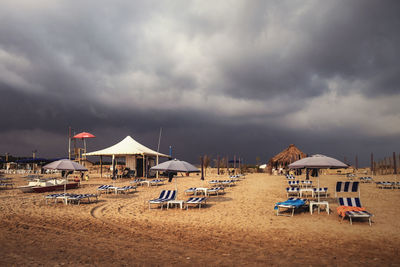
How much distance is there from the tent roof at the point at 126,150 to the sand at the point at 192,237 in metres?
15.3

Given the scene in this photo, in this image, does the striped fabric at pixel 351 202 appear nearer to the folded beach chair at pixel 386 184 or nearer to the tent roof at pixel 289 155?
the folded beach chair at pixel 386 184

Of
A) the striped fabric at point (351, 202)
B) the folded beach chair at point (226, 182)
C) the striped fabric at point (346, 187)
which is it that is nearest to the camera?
the striped fabric at point (351, 202)

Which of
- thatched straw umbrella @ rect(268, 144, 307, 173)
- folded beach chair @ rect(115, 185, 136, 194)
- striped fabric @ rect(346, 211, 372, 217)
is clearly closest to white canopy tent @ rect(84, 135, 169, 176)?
folded beach chair @ rect(115, 185, 136, 194)

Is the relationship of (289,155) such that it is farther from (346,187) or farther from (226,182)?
(346,187)

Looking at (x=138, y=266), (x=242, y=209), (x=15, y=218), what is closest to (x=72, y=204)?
(x=15, y=218)

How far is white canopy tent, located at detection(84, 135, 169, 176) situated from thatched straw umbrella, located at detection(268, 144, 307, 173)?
14255 millimetres

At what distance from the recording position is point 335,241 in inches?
248

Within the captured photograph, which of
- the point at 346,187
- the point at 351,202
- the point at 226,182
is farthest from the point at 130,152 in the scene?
the point at 351,202

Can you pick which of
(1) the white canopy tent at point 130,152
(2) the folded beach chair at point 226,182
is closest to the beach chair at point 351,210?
(2) the folded beach chair at point 226,182

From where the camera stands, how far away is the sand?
5.01 meters

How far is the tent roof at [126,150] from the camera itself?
26094mm

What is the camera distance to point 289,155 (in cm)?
3238

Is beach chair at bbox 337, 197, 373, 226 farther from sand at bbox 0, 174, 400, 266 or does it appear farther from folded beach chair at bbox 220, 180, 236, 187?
folded beach chair at bbox 220, 180, 236, 187

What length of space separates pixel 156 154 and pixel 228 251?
23.4 metres
